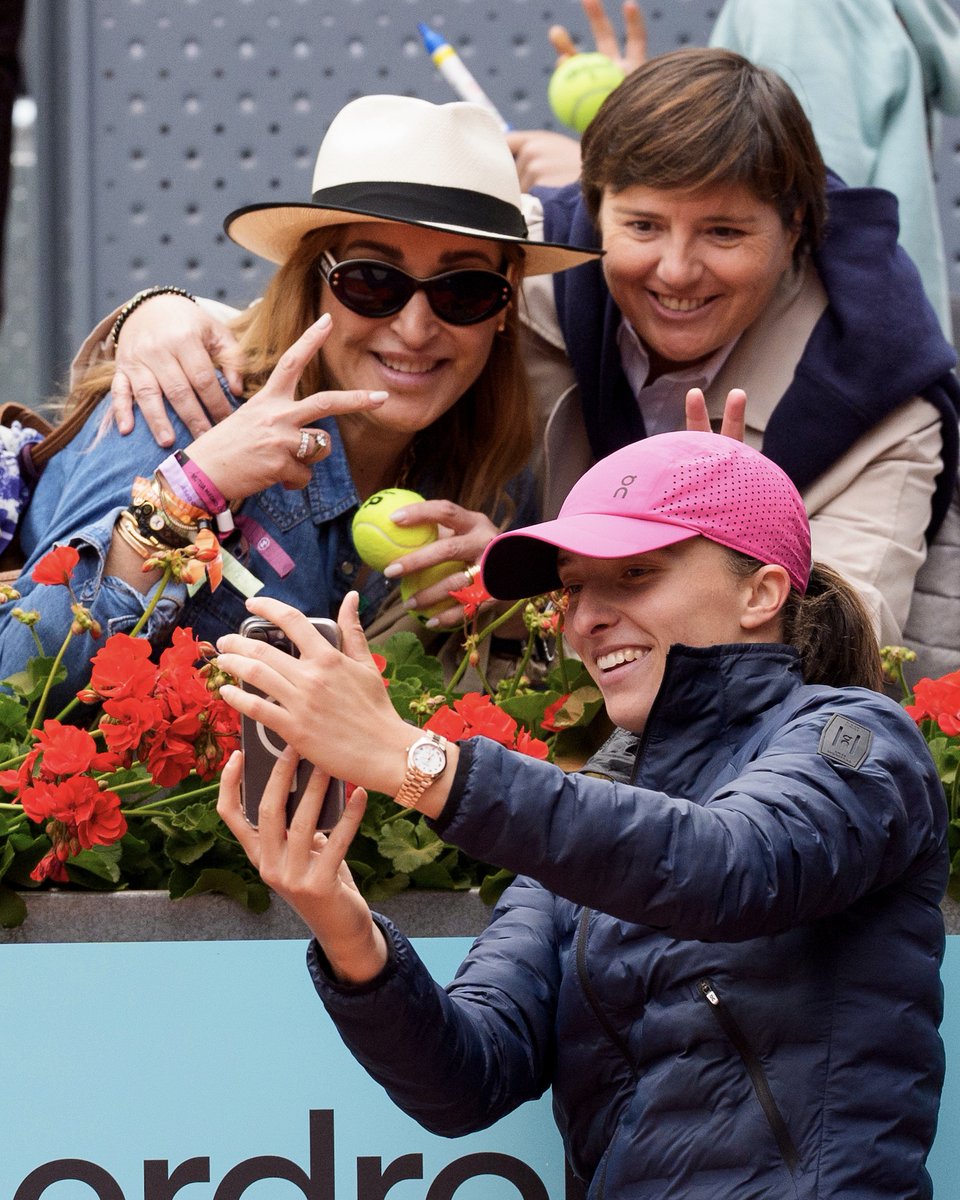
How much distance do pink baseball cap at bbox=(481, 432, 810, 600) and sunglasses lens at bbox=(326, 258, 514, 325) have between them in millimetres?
894

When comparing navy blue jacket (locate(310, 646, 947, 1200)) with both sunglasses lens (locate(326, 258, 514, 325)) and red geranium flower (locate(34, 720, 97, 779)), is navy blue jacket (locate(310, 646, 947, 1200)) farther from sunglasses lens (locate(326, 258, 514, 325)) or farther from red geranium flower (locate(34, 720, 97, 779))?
sunglasses lens (locate(326, 258, 514, 325))

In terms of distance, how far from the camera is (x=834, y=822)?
4.33 ft

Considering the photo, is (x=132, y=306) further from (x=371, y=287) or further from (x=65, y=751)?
(x=65, y=751)

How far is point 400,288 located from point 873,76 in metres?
1.21

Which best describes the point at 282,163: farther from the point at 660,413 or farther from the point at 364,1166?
the point at 364,1166

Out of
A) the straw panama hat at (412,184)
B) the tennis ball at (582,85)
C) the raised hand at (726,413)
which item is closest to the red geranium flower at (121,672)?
the raised hand at (726,413)

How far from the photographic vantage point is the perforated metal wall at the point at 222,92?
155 inches

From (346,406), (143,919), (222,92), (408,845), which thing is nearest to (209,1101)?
(143,919)

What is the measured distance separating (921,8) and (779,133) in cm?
88

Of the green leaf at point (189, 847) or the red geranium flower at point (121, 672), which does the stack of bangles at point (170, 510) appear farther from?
the green leaf at point (189, 847)

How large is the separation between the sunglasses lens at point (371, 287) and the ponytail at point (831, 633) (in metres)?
0.93

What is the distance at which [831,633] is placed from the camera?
166 cm

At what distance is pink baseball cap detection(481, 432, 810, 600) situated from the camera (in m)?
1.52

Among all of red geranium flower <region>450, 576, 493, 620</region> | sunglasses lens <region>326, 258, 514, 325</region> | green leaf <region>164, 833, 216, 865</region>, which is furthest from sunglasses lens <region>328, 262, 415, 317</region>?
green leaf <region>164, 833, 216, 865</region>
